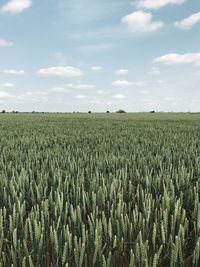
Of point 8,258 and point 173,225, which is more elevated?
point 173,225

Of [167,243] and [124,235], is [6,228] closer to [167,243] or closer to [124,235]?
[124,235]

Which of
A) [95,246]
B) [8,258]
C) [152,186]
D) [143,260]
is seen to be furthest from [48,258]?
[152,186]

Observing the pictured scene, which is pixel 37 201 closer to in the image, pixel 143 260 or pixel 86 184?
pixel 86 184

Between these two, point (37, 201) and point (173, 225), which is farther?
point (37, 201)

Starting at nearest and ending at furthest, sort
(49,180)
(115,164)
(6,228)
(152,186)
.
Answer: (6,228)
(152,186)
(49,180)
(115,164)

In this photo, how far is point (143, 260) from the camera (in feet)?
6.35

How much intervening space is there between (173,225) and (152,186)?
4.97ft

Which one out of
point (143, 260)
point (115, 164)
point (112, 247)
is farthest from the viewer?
point (115, 164)

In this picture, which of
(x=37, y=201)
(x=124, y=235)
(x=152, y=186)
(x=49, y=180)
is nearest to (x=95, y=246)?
(x=124, y=235)

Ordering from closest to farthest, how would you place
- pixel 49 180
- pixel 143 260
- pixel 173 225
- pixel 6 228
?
1. pixel 143 260
2. pixel 173 225
3. pixel 6 228
4. pixel 49 180

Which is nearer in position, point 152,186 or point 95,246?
point 95,246

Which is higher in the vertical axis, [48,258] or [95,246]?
[95,246]

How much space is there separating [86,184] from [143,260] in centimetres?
255

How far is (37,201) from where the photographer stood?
3.32 meters
